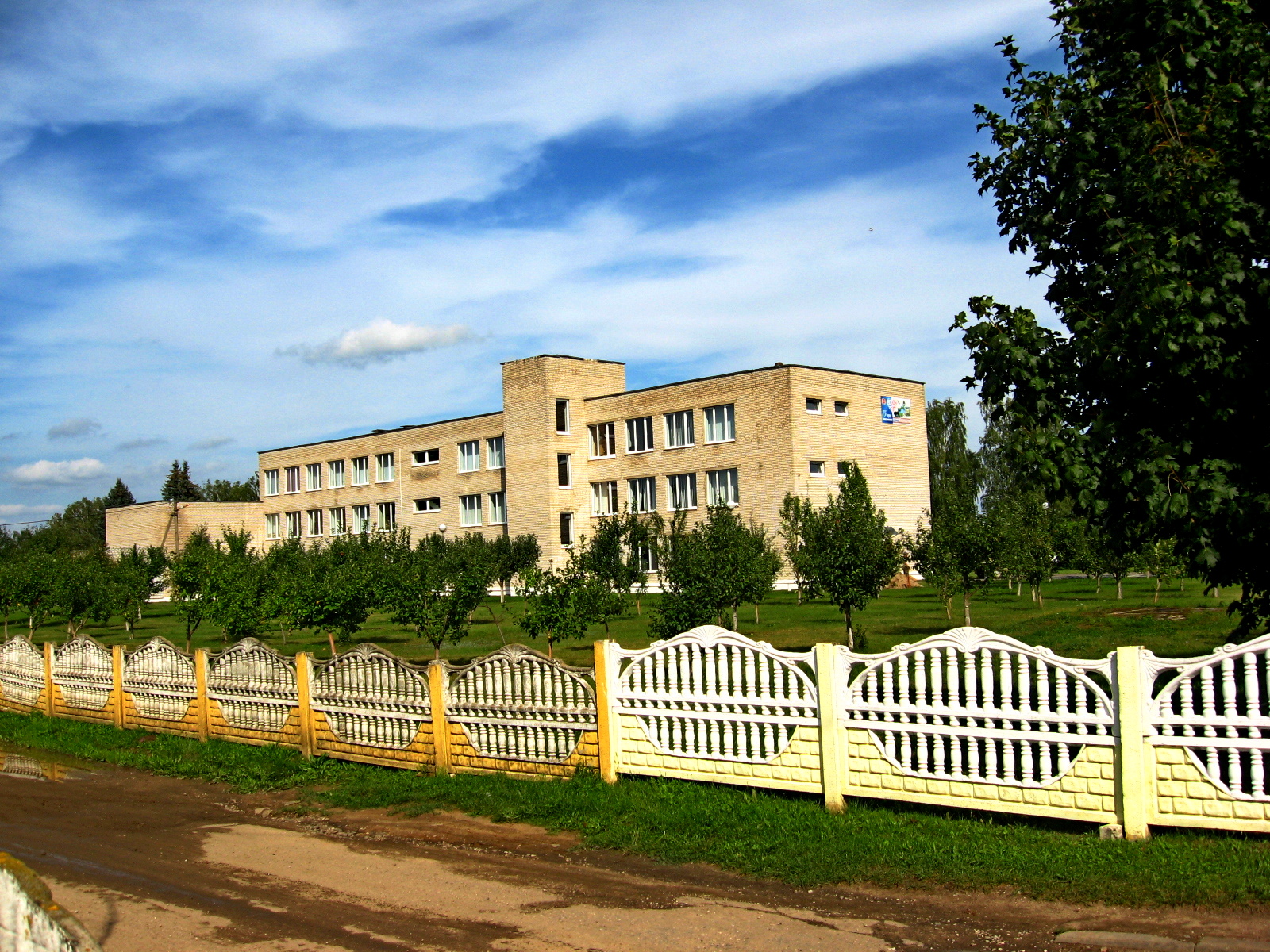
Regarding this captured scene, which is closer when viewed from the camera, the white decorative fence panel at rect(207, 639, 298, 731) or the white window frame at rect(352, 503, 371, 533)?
the white decorative fence panel at rect(207, 639, 298, 731)

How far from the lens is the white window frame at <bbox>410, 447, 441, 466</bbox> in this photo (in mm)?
63312

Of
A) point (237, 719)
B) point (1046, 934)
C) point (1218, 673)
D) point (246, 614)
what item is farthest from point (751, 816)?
point (246, 614)

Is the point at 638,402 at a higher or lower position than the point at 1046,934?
higher

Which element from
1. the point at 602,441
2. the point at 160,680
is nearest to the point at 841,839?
the point at 160,680

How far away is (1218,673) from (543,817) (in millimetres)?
5165

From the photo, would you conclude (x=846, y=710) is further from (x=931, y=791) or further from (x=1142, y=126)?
(x=1142, y=126)

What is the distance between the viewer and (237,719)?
13336 millimetres

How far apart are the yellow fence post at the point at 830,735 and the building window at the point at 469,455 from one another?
175ft

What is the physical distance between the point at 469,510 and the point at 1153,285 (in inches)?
2165

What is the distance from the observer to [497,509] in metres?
59.8

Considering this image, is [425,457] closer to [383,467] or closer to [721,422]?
[383,467]

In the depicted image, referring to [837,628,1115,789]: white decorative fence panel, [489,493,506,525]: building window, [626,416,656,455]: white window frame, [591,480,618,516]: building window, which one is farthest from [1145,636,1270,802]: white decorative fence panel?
[489,493,506,525]: building window

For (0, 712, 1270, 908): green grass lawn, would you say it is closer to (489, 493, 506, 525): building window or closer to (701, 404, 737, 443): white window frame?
(701, 404, 737, 443): white window frame

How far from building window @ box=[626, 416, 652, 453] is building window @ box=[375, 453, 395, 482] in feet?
60.3
